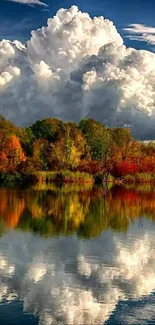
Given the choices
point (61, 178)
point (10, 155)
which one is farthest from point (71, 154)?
point (10, 155)

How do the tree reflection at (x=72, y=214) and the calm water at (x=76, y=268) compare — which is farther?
the tree reflection at (x=72, y=214)

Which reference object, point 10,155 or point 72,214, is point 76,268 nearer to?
point 72,214

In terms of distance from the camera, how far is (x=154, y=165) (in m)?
91.2

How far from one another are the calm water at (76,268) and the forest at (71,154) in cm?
4433

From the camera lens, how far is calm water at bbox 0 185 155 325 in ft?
45.0

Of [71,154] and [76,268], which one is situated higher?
[71,154]

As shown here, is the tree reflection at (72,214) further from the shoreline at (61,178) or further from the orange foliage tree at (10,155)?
the orange foliage tree at (10,155)

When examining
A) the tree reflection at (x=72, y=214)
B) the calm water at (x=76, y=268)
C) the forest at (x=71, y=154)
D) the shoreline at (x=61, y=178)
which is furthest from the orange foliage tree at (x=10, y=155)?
the calm water at (x=76, y=268)

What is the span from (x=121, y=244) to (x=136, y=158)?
69390 millimetres

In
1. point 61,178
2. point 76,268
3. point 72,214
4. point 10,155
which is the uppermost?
point 10,155

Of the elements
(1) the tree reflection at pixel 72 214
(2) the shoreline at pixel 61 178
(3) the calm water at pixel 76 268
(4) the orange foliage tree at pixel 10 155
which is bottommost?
(3) the calm water at pixel 76 268

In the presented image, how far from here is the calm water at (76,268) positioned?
13711 millimetres

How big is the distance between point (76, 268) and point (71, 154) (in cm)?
6585

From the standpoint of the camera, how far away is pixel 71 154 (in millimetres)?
84250
